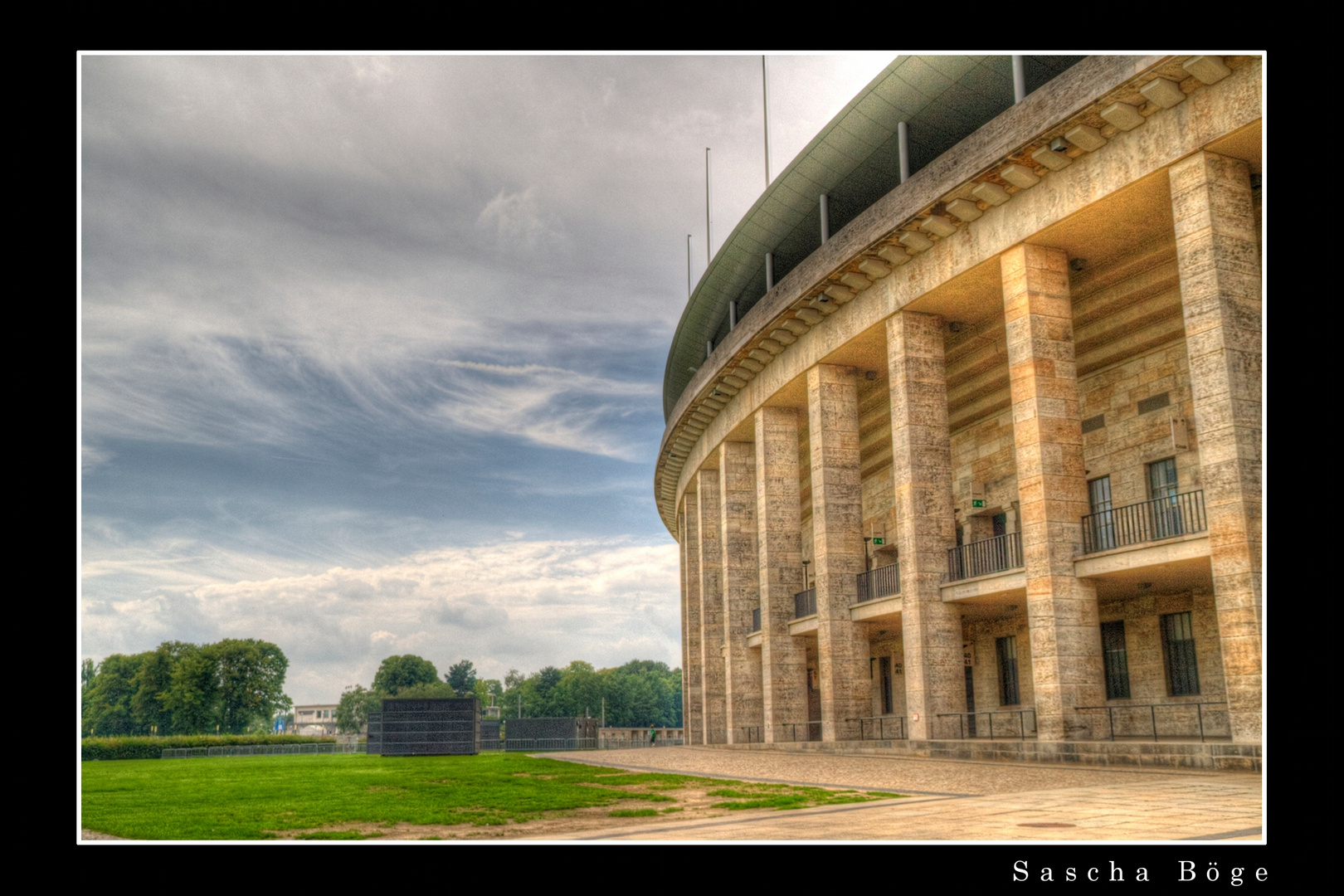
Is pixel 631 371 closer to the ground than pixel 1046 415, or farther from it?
farther from it

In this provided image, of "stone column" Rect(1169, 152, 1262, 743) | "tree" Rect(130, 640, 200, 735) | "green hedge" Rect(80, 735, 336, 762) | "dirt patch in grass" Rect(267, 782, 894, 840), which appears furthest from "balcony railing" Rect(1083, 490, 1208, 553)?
"tree" Rect(130, 640, 200, 735)

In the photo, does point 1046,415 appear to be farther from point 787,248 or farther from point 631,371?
point 631,371

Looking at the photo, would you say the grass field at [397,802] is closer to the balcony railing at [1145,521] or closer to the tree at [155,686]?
the balcony railing at [1145,521]

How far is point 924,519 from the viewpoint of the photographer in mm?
23625

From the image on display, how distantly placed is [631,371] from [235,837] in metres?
46.1

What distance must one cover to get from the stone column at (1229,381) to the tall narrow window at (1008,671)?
1380 centimetres

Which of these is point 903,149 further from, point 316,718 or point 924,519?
point 316,718

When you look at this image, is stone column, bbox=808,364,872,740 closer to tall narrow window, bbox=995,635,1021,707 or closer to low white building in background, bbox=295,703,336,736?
tall narrow window, bbox=995,635,1021,707

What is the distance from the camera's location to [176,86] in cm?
1088

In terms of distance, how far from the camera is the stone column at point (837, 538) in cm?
2712

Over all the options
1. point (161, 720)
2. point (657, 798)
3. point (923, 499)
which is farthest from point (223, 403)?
point (161, 720)

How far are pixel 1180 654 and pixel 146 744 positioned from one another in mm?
48466

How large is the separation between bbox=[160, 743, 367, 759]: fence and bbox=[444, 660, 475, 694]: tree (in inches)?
4436

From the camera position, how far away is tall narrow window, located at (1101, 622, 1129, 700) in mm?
25469
